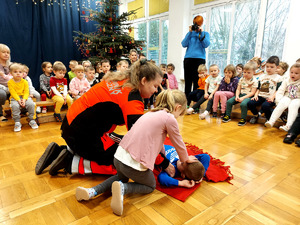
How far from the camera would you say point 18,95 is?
2.70 m

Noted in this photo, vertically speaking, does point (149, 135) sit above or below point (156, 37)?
below

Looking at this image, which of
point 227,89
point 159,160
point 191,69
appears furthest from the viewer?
point 191,69

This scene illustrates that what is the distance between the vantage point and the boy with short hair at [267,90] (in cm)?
284

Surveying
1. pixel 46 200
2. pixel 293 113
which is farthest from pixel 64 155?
pixel 293 113

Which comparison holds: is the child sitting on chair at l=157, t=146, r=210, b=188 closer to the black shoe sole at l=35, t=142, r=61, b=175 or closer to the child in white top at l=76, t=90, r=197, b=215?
the child in white top at l=76, t=90, r=197, b=215

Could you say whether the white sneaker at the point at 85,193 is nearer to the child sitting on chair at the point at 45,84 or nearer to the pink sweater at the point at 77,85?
the pink sweater at the point at 77,85

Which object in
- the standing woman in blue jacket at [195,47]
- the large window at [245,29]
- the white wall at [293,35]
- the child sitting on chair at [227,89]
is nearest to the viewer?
the child sitting on chair at [227,89]

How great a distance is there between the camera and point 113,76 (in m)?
1.32

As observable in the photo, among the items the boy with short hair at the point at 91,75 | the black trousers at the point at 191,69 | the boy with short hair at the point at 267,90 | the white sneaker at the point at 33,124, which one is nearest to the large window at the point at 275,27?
the boy with short hair at the point at 267,90

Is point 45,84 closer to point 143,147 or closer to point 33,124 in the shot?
point 33,124

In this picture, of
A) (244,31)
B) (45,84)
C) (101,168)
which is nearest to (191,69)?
(244,31)

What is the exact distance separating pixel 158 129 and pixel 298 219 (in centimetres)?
88

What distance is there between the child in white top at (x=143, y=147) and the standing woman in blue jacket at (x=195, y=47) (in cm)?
269

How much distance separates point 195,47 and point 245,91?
1156mm
